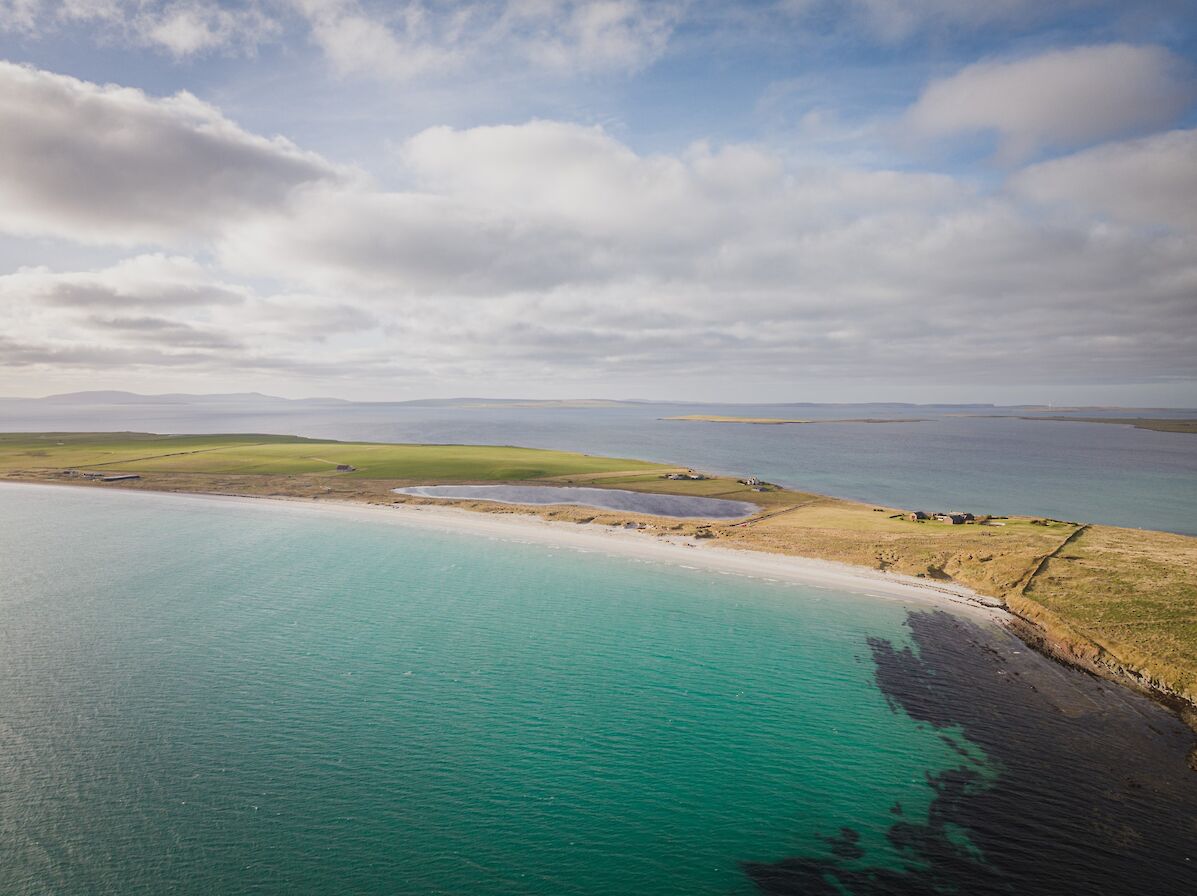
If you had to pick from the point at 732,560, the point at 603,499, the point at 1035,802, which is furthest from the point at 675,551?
the point at 1035,802

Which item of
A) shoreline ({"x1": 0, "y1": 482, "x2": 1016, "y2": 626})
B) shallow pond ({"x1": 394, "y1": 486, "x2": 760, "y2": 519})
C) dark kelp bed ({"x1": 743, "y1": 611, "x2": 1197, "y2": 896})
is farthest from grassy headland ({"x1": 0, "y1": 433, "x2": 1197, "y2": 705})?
dark kelp bed ({"x1": 743, "y1": 611, "x2": 1197, "y2": 896})

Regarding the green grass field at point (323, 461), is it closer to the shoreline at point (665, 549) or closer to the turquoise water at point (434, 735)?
the shoreline at point (665, 549)

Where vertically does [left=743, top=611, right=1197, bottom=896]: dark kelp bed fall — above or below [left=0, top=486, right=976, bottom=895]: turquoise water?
below

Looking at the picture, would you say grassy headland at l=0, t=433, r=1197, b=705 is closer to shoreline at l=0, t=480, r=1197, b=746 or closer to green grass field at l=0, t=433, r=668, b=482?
green grass field at l=0, t=433, r=668, b=482

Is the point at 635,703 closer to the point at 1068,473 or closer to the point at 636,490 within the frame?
the point at 636,490

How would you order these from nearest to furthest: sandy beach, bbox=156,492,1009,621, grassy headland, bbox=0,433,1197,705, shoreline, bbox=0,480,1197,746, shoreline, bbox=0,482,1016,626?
shoreline, bbox=0,480,1197,746
grassy headland, bbox=0,433,1197,705
shoreline, bbox=0,482,1016,626
sandy beach, bbox=156,492,1009,621

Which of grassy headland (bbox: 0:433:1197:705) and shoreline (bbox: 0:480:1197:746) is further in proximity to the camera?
grassy headland (bbox: 0:433:1197:705)

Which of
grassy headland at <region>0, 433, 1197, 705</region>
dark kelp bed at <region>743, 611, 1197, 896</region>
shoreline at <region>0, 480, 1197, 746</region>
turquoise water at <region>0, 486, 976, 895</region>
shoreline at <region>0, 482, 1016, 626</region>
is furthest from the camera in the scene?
shoreline at <region>0, 482, 1016, 626</region>

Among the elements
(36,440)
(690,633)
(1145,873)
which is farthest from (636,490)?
(36,440)
